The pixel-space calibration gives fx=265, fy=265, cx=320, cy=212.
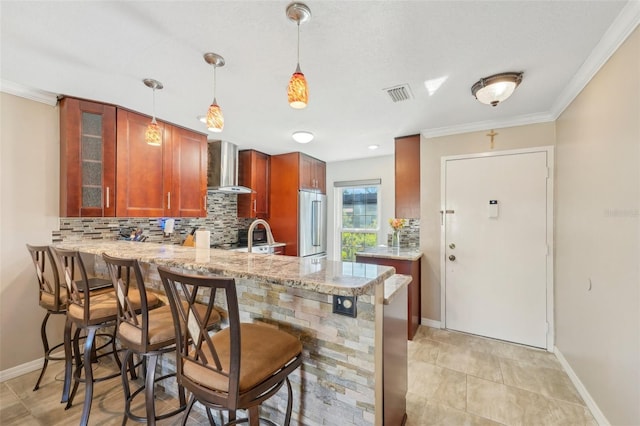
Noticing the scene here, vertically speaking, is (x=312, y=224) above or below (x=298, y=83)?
below

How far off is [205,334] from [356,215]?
13.5 feet

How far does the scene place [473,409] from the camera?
1.87 metres

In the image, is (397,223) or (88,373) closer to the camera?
(88,373)

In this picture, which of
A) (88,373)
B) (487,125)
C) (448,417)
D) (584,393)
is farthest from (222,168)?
(584,393)

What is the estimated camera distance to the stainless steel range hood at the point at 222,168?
376 centimetres

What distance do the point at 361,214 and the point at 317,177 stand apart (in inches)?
41.9

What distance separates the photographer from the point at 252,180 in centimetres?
428

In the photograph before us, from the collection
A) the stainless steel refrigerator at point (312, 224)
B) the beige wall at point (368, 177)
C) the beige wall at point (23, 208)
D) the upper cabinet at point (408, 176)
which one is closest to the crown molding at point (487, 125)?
the upper cabinet at point (408, 176)

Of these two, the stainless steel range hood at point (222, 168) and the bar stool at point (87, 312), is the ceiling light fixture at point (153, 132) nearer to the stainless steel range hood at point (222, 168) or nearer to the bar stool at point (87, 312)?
the bar stool at point (87, 312)

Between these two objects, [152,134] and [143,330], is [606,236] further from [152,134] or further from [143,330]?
[152,134]

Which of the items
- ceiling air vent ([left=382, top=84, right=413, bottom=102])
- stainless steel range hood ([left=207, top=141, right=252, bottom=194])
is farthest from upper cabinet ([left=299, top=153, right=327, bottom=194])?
ceiling air vent ([left=382, top=84, right=413, bottom=102])

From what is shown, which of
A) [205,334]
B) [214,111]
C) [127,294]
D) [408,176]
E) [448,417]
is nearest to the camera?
[205,334]

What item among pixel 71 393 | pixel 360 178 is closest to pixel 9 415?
pixel 71 393

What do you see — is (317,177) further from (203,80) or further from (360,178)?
(203,80)
